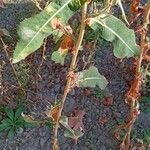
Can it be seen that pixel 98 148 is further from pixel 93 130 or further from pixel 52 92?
pixel 52 92

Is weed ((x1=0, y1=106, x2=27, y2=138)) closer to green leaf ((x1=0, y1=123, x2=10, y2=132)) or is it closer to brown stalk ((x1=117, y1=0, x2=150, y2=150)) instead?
green leaf ((x1=0, y1=123, x2=10, y2=132))

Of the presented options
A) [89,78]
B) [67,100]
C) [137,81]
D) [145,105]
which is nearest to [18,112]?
[67,100]

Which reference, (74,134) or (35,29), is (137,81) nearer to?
(74,134)

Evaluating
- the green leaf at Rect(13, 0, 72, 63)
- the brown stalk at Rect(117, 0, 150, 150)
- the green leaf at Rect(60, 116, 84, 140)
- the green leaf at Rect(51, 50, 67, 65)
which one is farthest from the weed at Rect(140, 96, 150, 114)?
the green leaf at Rect(13, 0, 72, 63)

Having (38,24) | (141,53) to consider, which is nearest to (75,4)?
(38,24)

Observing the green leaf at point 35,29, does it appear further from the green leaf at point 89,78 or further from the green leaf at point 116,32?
the green leaf at point 89,78

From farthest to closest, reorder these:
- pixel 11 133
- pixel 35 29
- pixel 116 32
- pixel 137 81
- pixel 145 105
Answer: pixel 145 105 → pixel 11 133 → pixel 137 81 → pixel 116 32 → pixel 35 29
